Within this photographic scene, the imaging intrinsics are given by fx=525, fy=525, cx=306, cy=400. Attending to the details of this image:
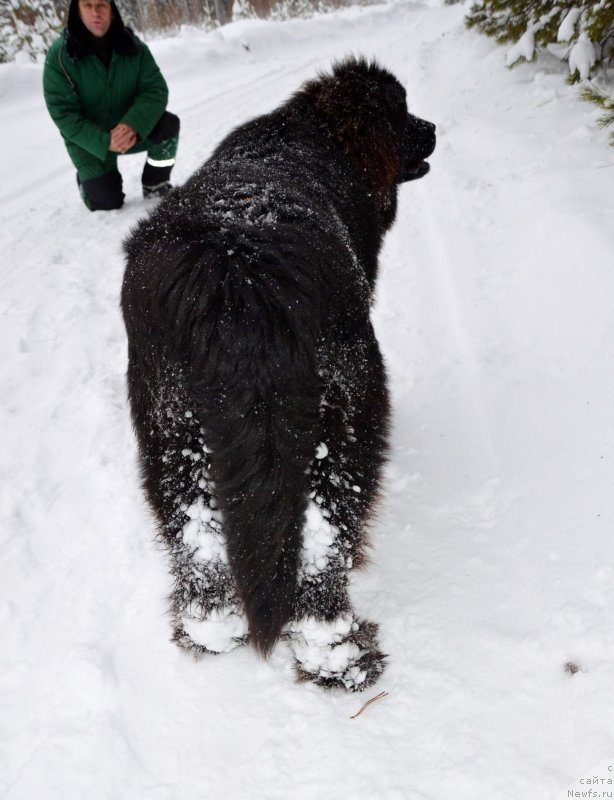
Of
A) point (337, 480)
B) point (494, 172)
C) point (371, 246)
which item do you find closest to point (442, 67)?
point (494, 172)

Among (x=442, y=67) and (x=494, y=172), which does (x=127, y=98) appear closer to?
(x=494, y=172)

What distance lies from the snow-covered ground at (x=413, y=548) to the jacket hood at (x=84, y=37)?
1.38 metres

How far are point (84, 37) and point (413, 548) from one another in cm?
456

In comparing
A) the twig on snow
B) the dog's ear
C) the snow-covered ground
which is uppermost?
the dog's ear

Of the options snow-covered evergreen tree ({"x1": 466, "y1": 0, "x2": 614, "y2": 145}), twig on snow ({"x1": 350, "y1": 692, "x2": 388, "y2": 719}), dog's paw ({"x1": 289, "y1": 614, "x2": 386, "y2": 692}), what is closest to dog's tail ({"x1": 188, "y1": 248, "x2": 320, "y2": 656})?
dog's paw ({"x1": 289, "y1": 614, "x2": 386, "y2": 692})

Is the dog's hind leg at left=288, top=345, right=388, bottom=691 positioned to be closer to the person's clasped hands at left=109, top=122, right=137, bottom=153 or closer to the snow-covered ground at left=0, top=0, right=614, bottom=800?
the snow-covered ground at left=0, top=0, right=614, bottom=800

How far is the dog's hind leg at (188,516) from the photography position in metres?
1.53

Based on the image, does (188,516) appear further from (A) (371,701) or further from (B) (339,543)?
(A) (371,701)

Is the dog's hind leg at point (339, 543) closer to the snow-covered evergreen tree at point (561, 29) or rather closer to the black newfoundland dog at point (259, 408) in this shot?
the black newfoundland dog at point (259, 408)

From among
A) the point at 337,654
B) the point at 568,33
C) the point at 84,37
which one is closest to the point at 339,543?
the point at 337,654

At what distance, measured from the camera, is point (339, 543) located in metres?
1.59

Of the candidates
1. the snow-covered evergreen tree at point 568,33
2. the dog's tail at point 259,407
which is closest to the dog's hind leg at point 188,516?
the dog's tail at point 259,407

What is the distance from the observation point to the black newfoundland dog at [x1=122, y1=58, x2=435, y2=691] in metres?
1.34

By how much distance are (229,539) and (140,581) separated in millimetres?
849
